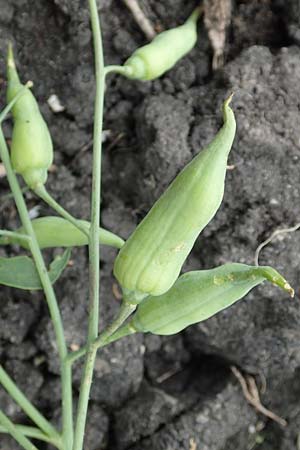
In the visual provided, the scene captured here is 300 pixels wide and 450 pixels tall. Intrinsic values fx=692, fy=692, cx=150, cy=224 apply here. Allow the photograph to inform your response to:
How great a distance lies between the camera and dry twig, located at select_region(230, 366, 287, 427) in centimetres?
174

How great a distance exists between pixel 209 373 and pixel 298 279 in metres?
0.37

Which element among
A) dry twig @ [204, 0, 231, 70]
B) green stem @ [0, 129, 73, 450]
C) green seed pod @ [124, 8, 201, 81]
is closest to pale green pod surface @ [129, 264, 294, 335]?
green stem @ [0, 129, 73, 450]

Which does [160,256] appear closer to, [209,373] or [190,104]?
[190,104]

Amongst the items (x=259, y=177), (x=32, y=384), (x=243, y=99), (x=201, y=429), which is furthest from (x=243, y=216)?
(x=32, y=384)

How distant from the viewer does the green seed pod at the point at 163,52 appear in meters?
1.51

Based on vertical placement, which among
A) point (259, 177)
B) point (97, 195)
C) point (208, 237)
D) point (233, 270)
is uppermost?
point (97, 195)

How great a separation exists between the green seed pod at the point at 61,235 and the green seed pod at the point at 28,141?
0.12m

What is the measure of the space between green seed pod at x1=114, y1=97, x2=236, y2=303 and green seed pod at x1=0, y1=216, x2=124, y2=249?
0.28 meters

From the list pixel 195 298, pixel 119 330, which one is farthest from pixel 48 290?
pixel 195 298

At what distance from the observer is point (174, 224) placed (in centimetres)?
114

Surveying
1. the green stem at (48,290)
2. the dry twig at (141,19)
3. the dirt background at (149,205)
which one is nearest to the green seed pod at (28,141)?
the green stem at (48,290)

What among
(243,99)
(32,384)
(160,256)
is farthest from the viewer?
(32,384)

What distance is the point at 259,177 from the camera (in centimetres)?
157

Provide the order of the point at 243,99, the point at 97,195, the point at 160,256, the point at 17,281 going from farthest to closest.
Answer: the point at 243,99
the point at 17,281
the point at 97,195
the point at 160,256
